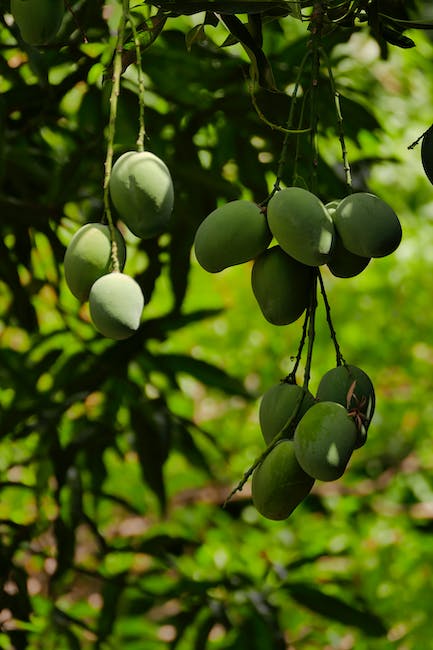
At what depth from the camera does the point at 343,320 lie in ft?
6.81

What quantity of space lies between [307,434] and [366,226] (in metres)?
0.12

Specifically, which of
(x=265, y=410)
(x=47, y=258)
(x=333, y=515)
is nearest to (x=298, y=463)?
(x=265, y=410)

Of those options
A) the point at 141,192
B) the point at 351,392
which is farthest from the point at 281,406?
the point at 141,192

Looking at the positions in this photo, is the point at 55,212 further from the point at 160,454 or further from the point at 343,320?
the point at 343,320

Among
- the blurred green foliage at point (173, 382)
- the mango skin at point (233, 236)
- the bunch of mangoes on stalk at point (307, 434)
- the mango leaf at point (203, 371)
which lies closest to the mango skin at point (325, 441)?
the bunch of mangoes on stalk at point (307, 434)

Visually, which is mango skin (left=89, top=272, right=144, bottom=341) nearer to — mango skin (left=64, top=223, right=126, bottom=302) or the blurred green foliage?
mango skin (left=64, top=223, right=126, bottom=302)

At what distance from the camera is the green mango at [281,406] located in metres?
0.59

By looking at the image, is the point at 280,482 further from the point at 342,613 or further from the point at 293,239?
the point at 342,613

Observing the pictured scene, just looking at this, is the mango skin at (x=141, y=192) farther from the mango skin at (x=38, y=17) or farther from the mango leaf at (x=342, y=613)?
the mango leaf at (x=342, y=613)

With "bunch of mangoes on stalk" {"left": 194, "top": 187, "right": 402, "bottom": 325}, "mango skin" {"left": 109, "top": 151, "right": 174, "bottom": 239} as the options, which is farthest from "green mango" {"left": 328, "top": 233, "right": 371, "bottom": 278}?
"mango skin" {"left": 109, "top": 151, "right": 174, "bottom": 239}

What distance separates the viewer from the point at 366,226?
54 cm

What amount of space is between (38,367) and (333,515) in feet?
2.57

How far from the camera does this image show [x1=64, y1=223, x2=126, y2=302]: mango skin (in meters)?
0.55

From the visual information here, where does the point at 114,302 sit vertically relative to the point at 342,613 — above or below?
above
